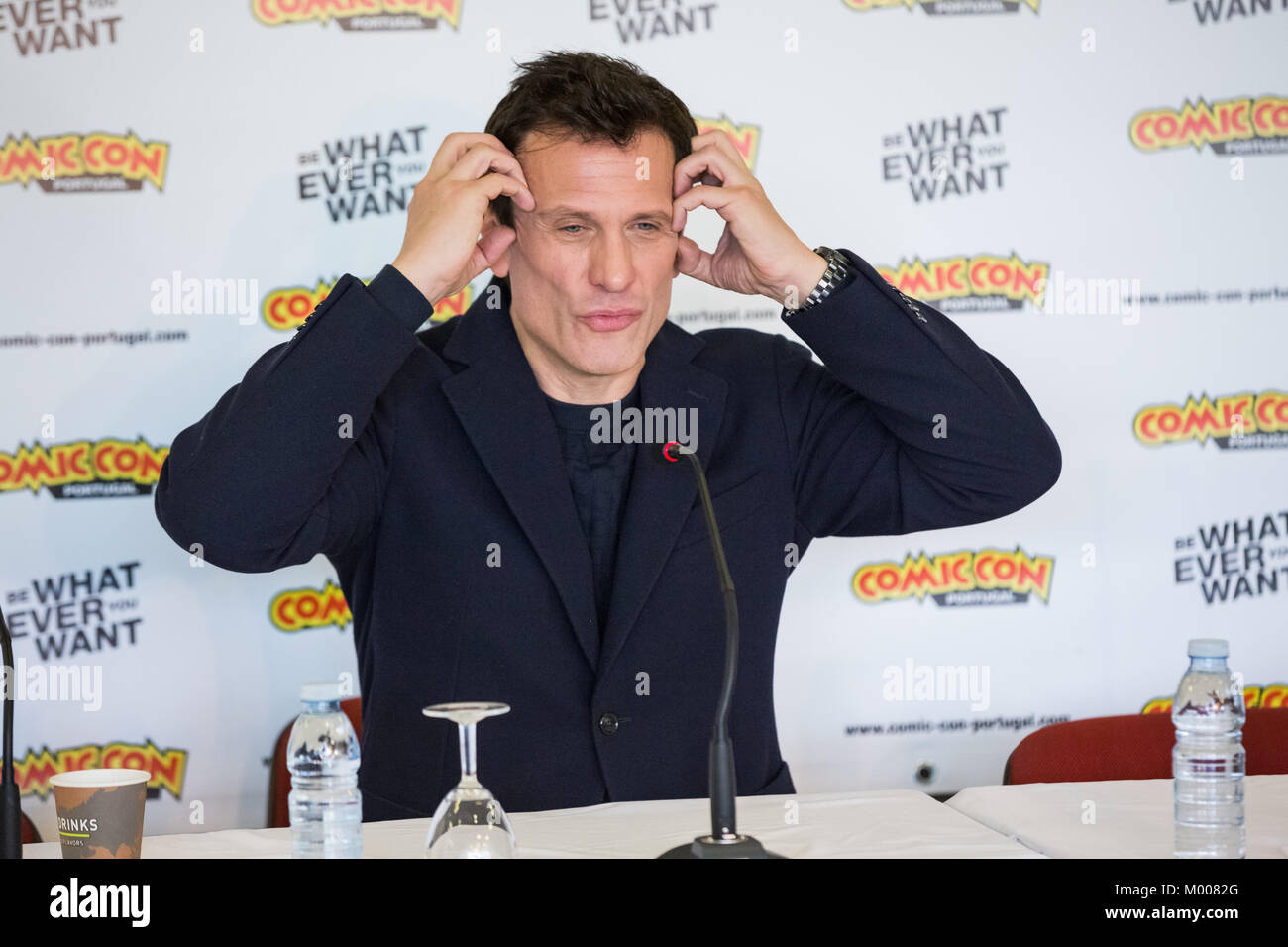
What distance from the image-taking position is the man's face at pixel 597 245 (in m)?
2.00

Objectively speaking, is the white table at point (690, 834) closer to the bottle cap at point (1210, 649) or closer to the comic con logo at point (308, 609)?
the bottle cap at point (1210, 649)

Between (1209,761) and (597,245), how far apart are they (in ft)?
3.73

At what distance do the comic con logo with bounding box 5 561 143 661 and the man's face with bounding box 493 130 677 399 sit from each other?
1264 millimetres

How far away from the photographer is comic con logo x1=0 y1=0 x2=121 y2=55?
274cm

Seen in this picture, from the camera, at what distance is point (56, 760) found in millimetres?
2730

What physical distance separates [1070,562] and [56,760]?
2308mm

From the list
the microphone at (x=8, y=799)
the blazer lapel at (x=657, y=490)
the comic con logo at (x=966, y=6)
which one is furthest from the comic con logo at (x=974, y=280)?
the microphone at (x=8, y=799)

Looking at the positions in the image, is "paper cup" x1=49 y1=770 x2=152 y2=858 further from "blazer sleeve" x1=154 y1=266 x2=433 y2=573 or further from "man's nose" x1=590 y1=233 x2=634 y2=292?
"man's nose" x1=590 y1=233 x2=634 y2=292

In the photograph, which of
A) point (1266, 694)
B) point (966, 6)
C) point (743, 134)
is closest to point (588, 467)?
point (743, 134)

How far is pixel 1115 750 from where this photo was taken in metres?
2.29

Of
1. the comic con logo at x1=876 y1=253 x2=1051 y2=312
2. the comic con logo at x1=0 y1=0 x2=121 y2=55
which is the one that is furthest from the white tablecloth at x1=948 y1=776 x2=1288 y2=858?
the comic con logo at x1=0 y1=0 x2=121 y2=55
